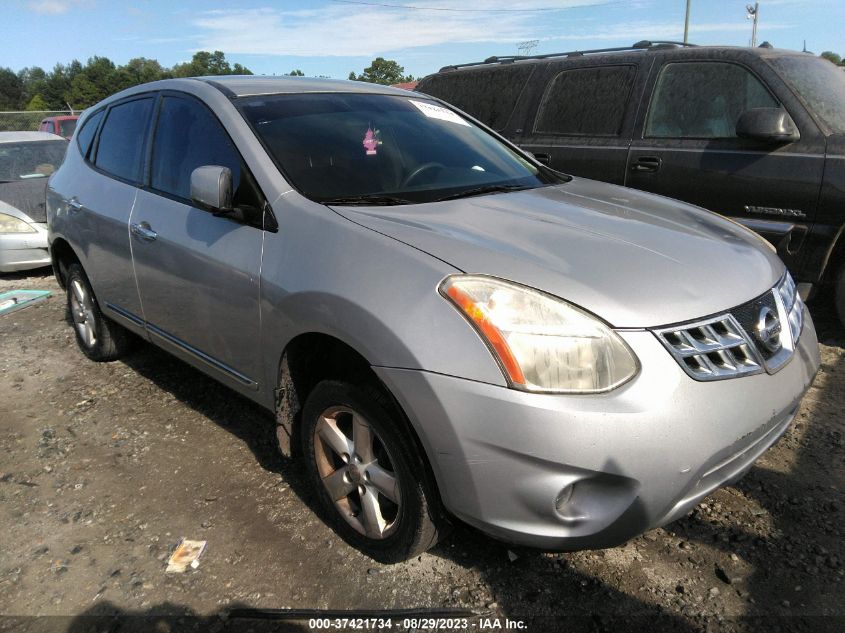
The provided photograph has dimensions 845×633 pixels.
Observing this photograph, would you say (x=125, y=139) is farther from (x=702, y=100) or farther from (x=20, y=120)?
(x=20, y=120)

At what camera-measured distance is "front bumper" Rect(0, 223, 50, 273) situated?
6.88 metres

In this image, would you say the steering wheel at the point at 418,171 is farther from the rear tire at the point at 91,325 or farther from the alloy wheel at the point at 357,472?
the rear tire at the point at 91,325

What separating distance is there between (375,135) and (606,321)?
1.63 m

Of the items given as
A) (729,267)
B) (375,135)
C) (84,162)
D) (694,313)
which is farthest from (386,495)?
(84,162)

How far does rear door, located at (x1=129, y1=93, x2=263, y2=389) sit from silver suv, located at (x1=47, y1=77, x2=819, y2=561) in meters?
0.01

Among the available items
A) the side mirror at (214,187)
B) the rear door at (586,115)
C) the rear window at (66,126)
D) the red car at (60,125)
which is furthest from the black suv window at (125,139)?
the rear window at (66,126)

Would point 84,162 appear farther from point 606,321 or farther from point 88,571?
point 606,321

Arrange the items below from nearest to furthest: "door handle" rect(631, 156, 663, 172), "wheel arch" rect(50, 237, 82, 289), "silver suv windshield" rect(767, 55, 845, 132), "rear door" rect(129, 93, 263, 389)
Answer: "rear door" rect(129, 93, 263, 389), "silver suv windshield" rect(767, 55, 845, 132), "wheel arch" rect(50, 237, 82, 289), "door handle" rect(631, 156, 663, 172)

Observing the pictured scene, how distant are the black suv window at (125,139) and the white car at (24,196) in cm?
360

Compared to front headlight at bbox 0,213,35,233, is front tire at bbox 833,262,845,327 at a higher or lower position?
lower

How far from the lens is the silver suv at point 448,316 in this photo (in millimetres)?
1863

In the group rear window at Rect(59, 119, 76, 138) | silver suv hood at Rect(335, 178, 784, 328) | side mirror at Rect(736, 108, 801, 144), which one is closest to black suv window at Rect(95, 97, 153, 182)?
silver suv hood at Rect(335, 178, 784, 328)

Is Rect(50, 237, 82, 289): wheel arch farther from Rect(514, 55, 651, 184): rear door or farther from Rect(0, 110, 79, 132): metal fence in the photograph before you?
Rect(0, 110, 79, 132): metal fence

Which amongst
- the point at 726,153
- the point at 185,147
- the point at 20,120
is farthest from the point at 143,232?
the point at 20,120
